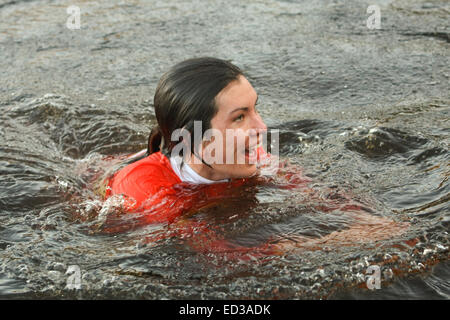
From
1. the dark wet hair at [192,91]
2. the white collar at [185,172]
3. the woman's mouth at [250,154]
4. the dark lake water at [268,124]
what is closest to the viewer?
the dark lake water at [268,124]

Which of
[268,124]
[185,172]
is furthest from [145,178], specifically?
[268,124]

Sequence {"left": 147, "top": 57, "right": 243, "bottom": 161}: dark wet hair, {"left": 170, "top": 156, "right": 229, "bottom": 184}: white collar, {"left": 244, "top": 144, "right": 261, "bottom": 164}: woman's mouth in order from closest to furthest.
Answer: {"left": 147, "top": 57, "right": 243, "bottom": 161}: dark wet hair, {"left": 244, "top": 144, "right": 261, "bottom": 164}: woman's mouth, {"left": 170, "top": 156, "right": 229, "bottom": 184}: white collar

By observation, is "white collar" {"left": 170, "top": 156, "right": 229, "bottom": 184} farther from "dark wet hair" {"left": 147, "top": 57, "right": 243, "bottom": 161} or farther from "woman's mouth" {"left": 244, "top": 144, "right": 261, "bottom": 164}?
"woman's mouth" {"left": 244, "top": 144, "right": 261, "bottom": 164}

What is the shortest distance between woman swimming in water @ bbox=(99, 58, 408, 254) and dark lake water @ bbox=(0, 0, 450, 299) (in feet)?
0.41

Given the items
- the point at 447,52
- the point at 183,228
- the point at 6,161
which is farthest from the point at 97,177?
the point at 447,52

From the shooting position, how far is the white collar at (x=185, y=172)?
12.5ft

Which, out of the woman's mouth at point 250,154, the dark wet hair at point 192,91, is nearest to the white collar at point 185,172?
the dark wet hair at point 192,91

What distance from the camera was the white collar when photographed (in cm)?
380

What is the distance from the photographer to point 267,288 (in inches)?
114

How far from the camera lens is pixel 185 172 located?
12.5 feet

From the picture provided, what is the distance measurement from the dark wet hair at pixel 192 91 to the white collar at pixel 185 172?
189 millimetres

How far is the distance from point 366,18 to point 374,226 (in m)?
4.52

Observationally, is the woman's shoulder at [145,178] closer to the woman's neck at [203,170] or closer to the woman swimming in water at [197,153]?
the woman swimming in water at [197,153]

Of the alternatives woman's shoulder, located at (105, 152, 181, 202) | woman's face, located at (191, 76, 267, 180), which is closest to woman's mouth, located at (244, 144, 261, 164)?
woman's face, located at (191, 76, 267, 180)
